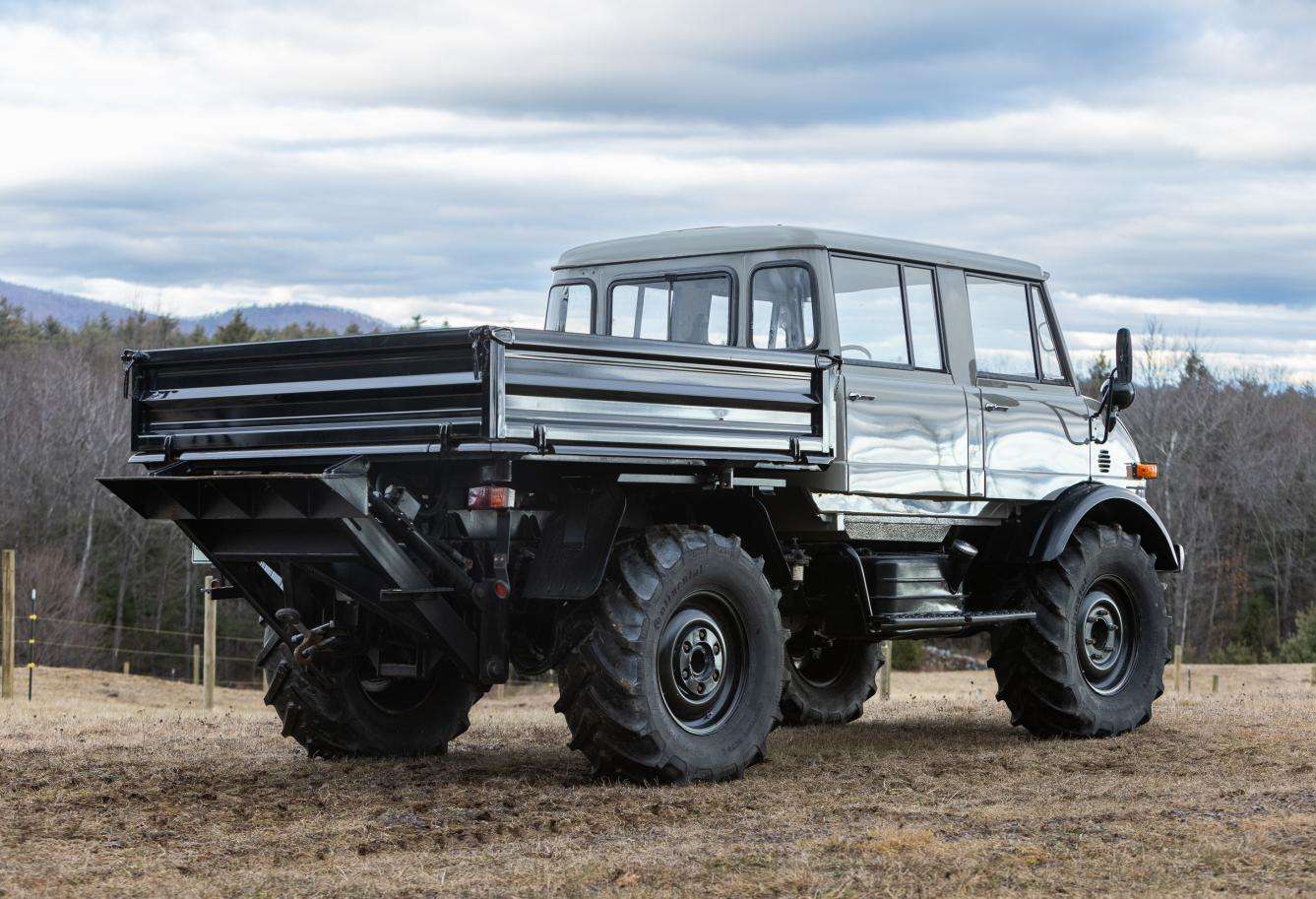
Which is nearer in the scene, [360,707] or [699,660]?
[699,660]

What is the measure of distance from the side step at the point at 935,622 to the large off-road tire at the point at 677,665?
3.31 feet

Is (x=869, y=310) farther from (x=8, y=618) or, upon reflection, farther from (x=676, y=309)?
(x=8, y=618)

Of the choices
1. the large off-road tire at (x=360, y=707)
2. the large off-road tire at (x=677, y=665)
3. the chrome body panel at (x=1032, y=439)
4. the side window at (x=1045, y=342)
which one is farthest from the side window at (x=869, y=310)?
the large off-road tire at (x=360, y=707)

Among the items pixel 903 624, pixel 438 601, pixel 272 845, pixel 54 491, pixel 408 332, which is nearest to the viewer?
pixel 272 845

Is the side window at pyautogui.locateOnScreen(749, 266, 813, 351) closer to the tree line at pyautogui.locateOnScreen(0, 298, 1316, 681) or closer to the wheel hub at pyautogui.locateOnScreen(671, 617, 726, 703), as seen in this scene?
the wheel hub at pyautogui.locateOnScreen(671, 617, 726, 703)

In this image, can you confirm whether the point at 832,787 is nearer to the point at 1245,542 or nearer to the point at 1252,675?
the point at 1252,675

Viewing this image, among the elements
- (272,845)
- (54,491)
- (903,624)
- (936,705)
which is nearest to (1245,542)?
(54,491)

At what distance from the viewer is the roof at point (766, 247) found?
9570 mm

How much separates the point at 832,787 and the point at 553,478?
2116 mm

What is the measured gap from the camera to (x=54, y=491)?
169ft

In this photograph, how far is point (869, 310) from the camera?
9.65 meters

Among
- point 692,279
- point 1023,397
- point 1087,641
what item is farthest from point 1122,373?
point 692,279

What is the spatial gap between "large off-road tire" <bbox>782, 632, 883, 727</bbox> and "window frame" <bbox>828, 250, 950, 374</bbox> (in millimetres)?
2577

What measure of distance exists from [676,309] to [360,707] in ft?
10.2
